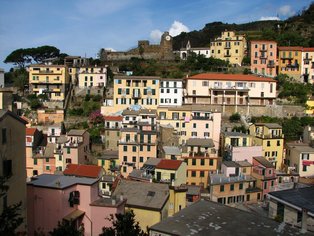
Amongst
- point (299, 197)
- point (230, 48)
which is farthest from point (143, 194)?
point (230, 48)

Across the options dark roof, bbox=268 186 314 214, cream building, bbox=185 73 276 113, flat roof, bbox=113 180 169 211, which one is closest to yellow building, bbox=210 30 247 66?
cream building, bbox=185 73 276 113

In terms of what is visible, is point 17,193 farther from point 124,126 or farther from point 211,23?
point 211,23

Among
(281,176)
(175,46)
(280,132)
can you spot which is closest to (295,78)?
(280,132)

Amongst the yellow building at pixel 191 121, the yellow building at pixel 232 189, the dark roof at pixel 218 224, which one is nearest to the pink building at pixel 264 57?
the yellow building at pixel 191 121

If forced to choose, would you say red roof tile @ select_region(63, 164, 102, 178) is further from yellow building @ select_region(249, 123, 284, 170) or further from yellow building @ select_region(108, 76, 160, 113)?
yellow building @ select_region(249, 123, 284, 170)

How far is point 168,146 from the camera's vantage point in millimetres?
45875

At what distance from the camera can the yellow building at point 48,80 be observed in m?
61.6

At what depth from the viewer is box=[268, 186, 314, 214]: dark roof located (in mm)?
24797

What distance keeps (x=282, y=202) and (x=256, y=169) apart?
14704mm

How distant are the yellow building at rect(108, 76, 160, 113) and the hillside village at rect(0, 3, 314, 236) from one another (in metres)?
0.15

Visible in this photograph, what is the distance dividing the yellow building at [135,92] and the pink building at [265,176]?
19.3 metres

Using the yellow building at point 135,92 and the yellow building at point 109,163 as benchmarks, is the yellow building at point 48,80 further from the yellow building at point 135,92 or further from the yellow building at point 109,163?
the yellow building at point 109,163

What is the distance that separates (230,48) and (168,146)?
119 ft

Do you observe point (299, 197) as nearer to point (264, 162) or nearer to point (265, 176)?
point (265, 176)
